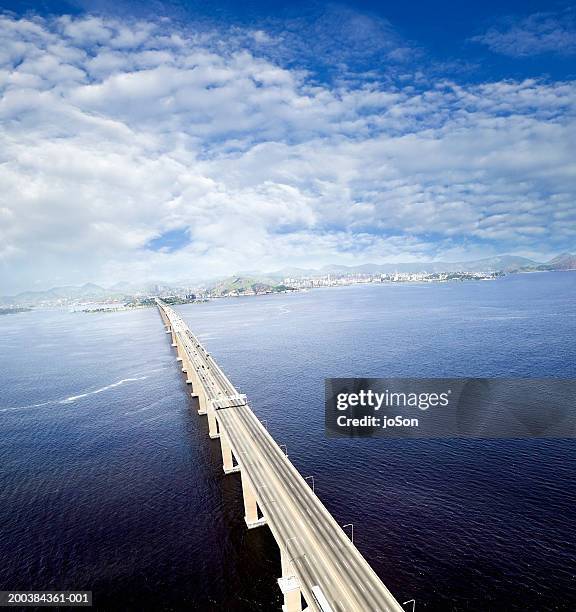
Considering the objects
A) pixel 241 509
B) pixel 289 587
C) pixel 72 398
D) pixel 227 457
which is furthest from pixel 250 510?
pixel 72 398

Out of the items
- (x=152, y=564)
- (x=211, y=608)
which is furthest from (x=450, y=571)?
(x=152, y=564)

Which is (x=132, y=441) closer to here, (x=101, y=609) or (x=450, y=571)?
(x=101, y=609)

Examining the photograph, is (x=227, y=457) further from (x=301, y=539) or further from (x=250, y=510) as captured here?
(x=301, y=539)

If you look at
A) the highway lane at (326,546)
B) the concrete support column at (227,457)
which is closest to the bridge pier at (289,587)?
the highway lane at (326,546)

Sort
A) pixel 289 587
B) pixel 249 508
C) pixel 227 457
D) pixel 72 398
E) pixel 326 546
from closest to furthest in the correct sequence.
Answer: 1. pixel 289 587
2. pixel 326 546
3. pixel 249 508
4. pixel 227 457
5. pixel 72 398

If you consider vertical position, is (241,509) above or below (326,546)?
below

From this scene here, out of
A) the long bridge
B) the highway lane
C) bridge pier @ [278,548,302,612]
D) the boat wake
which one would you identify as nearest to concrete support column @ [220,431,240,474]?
the long bridge

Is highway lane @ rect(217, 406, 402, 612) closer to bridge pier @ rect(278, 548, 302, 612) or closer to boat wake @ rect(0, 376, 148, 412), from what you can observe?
bridge pier @ rect(278, 548, 302, 612)

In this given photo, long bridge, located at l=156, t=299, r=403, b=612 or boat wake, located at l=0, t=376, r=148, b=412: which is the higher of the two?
long bridge, located at l=156, t=299, r=403, b=612

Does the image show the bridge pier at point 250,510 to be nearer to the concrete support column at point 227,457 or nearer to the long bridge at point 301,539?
the long bridge at point 301,539
